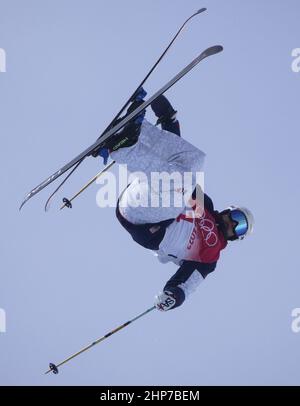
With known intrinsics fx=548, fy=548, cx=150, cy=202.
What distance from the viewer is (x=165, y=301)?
24.4 ft

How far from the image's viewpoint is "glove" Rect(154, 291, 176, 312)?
739 centimetres

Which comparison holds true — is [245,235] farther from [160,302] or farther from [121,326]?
[121,326]

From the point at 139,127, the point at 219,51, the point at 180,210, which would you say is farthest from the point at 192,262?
the point at 219,51

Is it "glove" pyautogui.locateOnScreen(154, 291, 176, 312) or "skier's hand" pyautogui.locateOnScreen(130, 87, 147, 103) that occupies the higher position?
"skier's hand" pyautogui.locateOnScreen(130, 87, 147, 103)

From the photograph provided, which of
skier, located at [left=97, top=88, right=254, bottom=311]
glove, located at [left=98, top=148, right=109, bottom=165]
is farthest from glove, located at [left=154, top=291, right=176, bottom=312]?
glove, located at [left=98, top=148, right=109, bottom=165]

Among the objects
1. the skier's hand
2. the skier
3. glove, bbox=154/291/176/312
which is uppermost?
the skier's hand

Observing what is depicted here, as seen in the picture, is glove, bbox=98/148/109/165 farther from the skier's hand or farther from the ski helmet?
the ski helmet

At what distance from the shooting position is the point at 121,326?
29.6 ft

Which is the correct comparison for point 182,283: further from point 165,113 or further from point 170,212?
point 165,113

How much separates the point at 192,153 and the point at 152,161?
502 millimetres

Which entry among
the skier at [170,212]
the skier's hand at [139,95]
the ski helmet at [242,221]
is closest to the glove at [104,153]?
the skier at [170,212]

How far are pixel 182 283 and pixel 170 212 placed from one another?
3.85 feet

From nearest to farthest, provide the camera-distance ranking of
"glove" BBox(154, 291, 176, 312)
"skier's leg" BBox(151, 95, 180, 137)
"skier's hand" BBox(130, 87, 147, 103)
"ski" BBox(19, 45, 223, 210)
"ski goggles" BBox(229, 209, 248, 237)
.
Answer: "ski" BBox(19, 45, 223, 210), "skier's hand" BBox(130, 87, 147, 103), "skier's leg" BBox(151, 95, 180, 137), "glove" BBox(154, 291, 176, 312), "ski goggles" BBox(229, 209, 248, 237)

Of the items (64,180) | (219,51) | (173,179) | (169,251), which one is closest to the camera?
(219,51)
